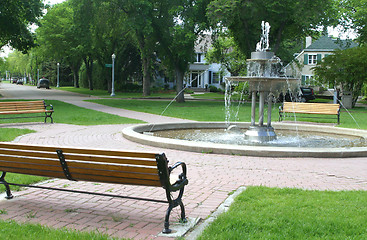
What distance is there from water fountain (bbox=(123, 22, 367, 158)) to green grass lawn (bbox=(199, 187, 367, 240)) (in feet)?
10.7

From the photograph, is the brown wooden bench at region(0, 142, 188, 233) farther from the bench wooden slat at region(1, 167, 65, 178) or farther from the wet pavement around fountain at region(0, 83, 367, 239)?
the wet pavement around fountain at region(0, 83, 367, 239)

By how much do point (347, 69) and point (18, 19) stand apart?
2380 centimetres

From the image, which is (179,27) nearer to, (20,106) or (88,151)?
(20,106)

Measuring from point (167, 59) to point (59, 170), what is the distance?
26670 mm

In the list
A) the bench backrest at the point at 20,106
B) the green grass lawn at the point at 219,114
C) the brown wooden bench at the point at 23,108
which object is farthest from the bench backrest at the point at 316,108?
the bench backrest at the point at 20,106

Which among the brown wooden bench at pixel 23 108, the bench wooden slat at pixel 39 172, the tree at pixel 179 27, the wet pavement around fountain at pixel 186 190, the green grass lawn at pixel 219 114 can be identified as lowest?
the wet pavement around fountain at pixel 186 190

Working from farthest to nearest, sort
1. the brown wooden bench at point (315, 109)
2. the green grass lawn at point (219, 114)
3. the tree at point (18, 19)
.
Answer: the tree at point (18, 19), the green grass lawn at point (219, 114), the brown wooden bench at point (315, 109)

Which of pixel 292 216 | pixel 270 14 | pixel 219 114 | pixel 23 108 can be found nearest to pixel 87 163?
pixel 292 216

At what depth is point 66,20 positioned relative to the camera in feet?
161

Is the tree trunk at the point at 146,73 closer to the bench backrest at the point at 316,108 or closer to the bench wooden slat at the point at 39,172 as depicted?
the bench backrest at the point at 316,108

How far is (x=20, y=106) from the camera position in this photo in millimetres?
15141

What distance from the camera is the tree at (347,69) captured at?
90.2ft

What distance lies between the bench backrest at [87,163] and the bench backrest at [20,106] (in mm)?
10684

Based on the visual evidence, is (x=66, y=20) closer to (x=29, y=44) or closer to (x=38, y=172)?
(x=29, y=44)
